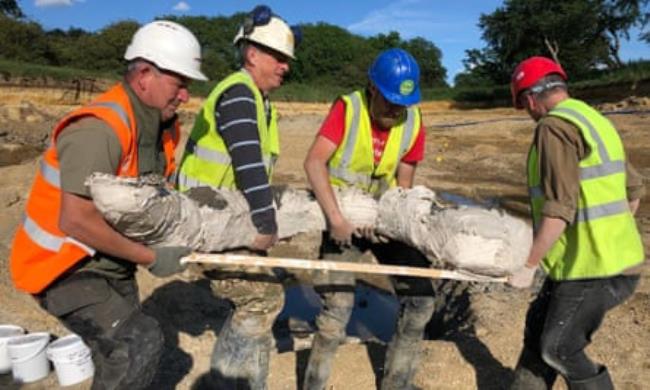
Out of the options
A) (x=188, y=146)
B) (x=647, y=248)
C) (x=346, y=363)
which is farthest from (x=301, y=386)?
(x=647, y=248)

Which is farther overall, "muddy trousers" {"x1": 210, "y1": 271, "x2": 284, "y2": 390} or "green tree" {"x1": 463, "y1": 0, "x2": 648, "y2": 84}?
"green tree" {"x1": 463, "y1": 0, "x2": 648, "y2": 84}

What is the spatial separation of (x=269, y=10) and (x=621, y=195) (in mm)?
2043

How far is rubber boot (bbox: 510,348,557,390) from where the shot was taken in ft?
10.6

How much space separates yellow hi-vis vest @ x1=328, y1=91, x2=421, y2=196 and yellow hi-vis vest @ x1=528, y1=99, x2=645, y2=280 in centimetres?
78

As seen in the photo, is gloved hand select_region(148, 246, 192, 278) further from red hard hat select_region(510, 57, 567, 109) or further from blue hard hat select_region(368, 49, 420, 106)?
red hard hat select_region(510, 57, 567, 109)

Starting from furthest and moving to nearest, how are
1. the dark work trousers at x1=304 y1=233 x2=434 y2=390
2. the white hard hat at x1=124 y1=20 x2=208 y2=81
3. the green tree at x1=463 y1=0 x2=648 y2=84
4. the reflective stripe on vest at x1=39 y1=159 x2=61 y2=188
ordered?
1. the green tree at x1=463 y1=0 x2=648 y2=84
2. the dark work trousers at x1=304 y1=233 x2=434 y2=390
3. the white hard hat at x1=124 y1=20 x2=208 y2=81
4. the reflective stripe on vest at x1=39 y1=159 x2=61 y2=188

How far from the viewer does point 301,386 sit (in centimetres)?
393

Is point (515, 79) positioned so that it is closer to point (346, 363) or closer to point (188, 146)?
point (188, 146)

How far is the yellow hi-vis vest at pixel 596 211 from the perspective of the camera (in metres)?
2.69

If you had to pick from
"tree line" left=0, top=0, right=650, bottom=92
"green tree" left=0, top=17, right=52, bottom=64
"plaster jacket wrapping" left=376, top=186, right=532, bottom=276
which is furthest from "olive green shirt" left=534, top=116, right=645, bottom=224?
"green tree" left=0, top=17, right=52, bottom=64

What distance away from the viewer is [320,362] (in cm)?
347

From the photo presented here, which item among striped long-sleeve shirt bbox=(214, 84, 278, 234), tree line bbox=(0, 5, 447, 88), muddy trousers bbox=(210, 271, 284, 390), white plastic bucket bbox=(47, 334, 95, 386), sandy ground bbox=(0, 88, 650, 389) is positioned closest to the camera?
striped long-sleeve shirt bbox=(214, 84, 278, 234)

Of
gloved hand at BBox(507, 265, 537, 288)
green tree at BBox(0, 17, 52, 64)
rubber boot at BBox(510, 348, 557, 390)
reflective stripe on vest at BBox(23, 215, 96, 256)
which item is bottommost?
rubber boot at BBox(510, 348, 557, 390)

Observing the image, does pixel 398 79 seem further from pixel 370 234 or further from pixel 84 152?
pixel 84 152
